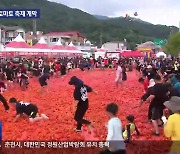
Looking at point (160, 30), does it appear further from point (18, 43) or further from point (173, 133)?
point (173, 133)

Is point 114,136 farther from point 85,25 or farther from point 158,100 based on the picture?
point 85,25

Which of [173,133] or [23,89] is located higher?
[173,133]

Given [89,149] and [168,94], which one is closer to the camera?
[89,149]

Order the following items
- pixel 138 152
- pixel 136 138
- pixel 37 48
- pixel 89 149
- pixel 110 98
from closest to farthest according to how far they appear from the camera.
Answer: pixel 89 149
pixel 138 152
pixel 136 138
pixel 110 98
pixel 37 48

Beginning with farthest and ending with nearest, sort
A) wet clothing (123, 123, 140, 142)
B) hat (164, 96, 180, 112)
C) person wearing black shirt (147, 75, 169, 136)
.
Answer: person wearing black shirt (147, 75, 169, 136) < wet clothing (123, 123, 140, 142) < hat (164, 96, 180, 112)

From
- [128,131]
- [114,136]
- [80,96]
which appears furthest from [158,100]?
[114,136]

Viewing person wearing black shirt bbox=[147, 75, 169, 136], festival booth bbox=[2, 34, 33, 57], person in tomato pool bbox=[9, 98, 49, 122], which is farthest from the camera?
festival booth bbox=[2, 34, 33, 57]

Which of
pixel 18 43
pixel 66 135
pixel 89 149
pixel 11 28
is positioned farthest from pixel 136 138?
pixel 11 28

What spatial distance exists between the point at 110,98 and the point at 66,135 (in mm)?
7818

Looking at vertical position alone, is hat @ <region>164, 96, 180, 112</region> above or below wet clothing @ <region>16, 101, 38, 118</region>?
above

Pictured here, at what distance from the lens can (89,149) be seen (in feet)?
25.3

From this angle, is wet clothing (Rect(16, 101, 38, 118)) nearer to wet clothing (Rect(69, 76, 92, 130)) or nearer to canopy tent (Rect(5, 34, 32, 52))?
wet clothing (Rect(69, 76, 92, 130))
